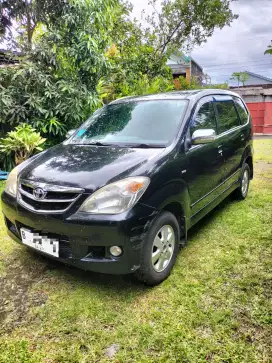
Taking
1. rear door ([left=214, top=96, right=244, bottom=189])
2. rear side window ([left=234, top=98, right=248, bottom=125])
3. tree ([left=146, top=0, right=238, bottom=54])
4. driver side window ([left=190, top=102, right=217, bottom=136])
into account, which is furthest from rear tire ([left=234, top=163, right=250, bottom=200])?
tree ([left=146, top=0, right=238, bottom=54])

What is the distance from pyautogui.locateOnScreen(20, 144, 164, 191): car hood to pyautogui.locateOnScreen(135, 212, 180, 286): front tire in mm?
493

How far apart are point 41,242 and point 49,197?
38 cm

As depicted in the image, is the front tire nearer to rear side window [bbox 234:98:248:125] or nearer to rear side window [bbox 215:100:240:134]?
rear side window [bbox 215:100:240:134]

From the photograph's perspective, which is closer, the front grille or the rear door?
the front grille

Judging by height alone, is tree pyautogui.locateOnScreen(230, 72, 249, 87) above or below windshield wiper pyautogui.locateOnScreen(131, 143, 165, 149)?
above

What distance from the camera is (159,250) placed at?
7.83 ft

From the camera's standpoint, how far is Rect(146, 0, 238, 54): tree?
13664 millimetres

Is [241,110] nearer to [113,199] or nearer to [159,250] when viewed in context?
[159,250]

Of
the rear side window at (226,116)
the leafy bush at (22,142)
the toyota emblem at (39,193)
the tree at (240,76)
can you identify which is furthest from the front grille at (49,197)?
the tree at (240,76)

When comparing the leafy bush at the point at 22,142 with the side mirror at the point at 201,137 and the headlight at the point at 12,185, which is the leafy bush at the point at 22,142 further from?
the side mirror at the point at 201,137

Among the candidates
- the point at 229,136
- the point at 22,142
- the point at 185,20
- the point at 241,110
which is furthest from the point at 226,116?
the point at 185,20

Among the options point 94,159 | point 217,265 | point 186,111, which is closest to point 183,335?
point 217,265

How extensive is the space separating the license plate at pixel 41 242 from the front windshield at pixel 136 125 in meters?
1.12

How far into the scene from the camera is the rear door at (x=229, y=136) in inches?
140
